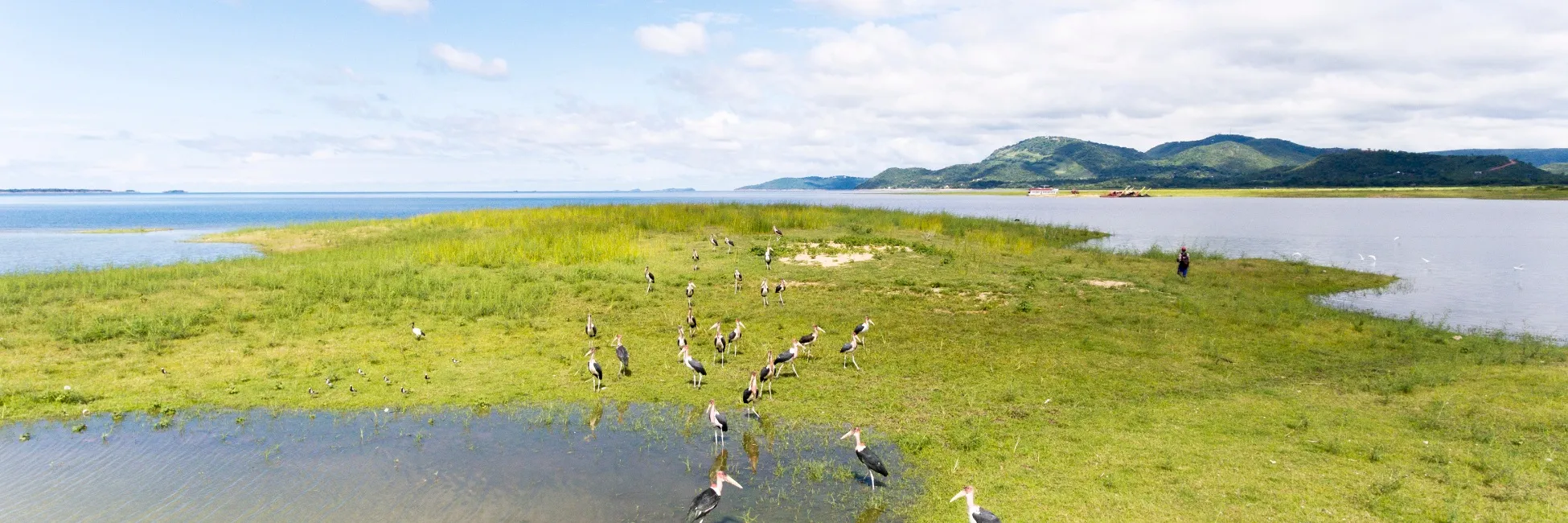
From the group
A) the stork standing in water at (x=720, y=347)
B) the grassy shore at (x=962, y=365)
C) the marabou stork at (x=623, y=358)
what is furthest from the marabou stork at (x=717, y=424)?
the stork standing in water at (x=720, y=347)

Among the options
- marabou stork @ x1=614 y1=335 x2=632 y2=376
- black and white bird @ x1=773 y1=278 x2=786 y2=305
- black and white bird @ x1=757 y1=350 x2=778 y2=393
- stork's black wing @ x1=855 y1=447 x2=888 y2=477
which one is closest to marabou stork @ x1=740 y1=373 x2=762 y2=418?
black and white bird @ x1=757 y1=350 x2=778 y2=393

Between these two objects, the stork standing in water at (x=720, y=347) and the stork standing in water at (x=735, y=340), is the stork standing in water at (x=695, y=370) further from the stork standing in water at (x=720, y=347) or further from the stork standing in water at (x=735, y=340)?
the stork standing in water at (x=735, y=340)

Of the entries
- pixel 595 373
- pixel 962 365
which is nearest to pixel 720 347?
pixel 595 373

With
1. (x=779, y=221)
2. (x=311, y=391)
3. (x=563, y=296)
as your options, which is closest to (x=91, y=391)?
(x=311, y=391)

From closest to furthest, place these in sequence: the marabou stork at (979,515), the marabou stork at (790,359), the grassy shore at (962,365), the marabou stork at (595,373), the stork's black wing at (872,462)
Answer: the marabou stork at (979,515) < the stork's black wing at (872,462) < the grassy shore at (962,365) < the marabou stork at (595,373) < the marabou stork at (790,359)

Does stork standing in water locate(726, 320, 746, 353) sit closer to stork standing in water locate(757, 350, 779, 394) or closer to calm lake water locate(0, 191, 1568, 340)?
stork standing in water locate(757, 350, 779, 394)

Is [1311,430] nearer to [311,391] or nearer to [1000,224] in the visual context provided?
[311,391]
